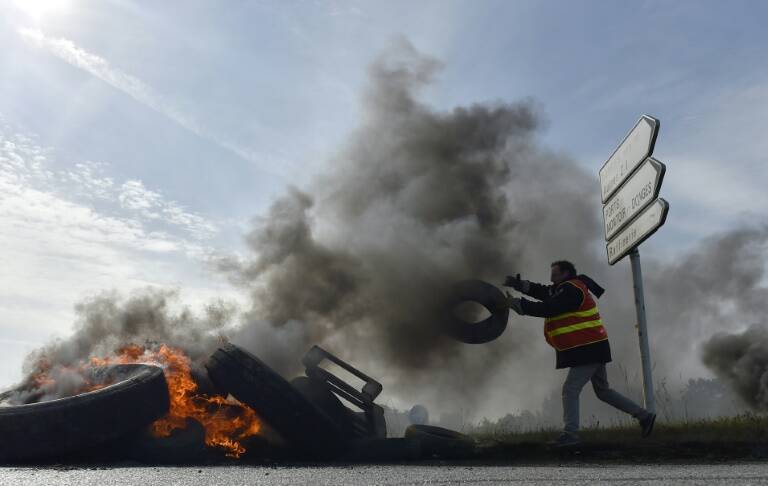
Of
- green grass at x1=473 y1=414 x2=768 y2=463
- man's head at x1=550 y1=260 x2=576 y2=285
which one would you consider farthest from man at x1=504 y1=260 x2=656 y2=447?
green grass at x1=473 y1=414 x2=768 y2=463

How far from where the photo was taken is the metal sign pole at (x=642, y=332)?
22.7ft

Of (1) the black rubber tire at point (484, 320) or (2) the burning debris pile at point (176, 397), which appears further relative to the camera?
(1) the black rubber tire at point (484, 320)

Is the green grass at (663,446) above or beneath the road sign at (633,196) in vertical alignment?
beneath

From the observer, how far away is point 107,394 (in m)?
6.29

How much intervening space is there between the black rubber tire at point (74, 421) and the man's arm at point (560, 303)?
4094 millimetres

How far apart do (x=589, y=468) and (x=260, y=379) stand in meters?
3.54

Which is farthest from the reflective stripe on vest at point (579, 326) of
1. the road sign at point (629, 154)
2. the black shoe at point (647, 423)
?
the road sign at point (629, 154)

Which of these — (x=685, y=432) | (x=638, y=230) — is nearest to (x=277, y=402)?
(x=685, y=432)

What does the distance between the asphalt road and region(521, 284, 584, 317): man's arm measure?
1892mm

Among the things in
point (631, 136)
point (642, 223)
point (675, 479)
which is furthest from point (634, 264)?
point (675, 479)

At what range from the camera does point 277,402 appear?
666 cm

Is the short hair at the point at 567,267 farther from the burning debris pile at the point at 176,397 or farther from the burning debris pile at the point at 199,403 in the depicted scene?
the burning debris pile at the point at 176,397

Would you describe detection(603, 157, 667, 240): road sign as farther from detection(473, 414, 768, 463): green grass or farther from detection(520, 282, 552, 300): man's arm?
detection(473, 414, 768, 463): green grass

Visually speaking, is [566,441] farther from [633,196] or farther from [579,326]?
[633,196]
